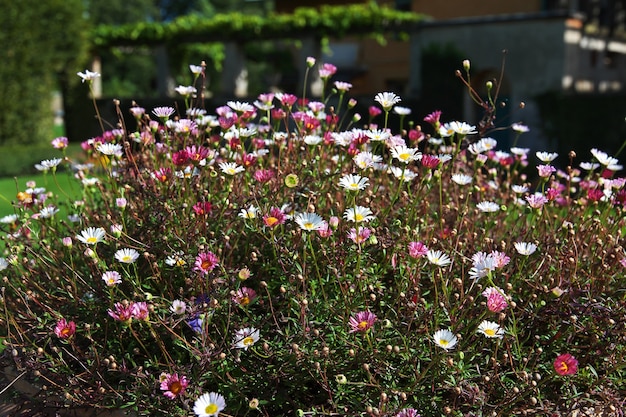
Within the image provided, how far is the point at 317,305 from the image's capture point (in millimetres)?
1869

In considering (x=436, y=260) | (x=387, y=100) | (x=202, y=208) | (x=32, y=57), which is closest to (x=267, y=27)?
(x=32, y=57)

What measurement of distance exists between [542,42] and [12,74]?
452 inches

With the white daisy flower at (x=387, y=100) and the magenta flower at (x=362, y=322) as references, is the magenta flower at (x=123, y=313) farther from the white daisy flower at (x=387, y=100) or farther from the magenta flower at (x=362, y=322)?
the white daisy flower at (x=387, y=100)

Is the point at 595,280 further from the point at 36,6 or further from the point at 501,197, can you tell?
the point at 36,6

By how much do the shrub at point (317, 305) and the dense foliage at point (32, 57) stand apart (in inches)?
487

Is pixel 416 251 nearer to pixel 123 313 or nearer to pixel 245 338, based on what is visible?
pixel 245 338

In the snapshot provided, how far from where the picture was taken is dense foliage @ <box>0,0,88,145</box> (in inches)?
516

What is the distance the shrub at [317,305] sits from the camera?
172 cm

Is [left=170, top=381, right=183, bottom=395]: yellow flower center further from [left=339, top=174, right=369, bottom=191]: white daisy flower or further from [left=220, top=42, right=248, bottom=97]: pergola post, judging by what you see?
[left=220, top=42, right=248, bottom=97]: pergola post

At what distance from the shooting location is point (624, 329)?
1.86m

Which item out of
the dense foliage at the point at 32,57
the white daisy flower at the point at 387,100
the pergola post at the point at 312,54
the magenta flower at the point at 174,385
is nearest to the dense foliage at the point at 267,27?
the pergola post at the point at 312,54

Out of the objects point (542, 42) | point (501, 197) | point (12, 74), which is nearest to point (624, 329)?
point (501, 197)

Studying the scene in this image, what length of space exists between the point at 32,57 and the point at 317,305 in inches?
542

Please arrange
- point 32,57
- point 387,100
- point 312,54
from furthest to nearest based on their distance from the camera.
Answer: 1. point 312,54
2. point 32,57
3. point 387,100
